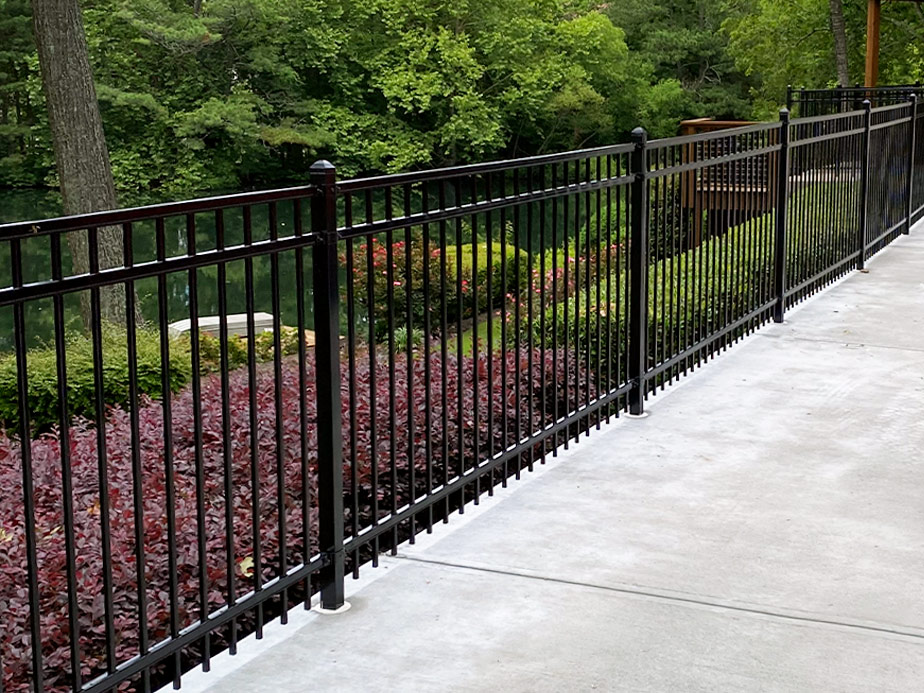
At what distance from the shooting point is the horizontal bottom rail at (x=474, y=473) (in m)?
4.66

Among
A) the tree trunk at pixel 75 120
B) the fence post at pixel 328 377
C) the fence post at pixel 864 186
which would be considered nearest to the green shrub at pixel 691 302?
the fence post at pixel 864 186

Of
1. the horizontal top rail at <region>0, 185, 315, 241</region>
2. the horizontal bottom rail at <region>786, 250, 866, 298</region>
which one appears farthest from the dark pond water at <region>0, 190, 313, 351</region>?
the horizontal top rail at <region>0, 185, 315, 241</region>

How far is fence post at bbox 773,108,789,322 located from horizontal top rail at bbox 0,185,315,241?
578cm

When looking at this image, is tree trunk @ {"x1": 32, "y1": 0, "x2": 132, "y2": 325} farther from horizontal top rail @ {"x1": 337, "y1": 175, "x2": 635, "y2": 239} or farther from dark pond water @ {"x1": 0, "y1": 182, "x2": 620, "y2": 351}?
horizontal top rail @ {"x1": 337, "y1": 175, "x2": 635, "y2": 239}

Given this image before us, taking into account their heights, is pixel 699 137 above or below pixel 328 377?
above

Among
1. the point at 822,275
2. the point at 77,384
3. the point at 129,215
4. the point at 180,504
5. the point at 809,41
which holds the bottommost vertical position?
the point at 77,384

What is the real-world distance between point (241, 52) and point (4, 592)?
4782cm

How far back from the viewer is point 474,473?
5.40 meters

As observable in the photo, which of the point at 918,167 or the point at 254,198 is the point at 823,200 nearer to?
the point at 918,167

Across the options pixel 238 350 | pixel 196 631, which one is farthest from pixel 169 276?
pixel 196 631

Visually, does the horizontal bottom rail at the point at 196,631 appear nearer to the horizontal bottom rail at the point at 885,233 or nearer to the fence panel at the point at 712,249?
the fence panel at the point at 712,249

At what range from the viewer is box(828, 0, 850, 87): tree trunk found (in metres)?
38.8

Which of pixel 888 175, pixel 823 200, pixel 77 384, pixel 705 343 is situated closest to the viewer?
pixel 705 343

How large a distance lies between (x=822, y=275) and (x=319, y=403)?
7.47m
